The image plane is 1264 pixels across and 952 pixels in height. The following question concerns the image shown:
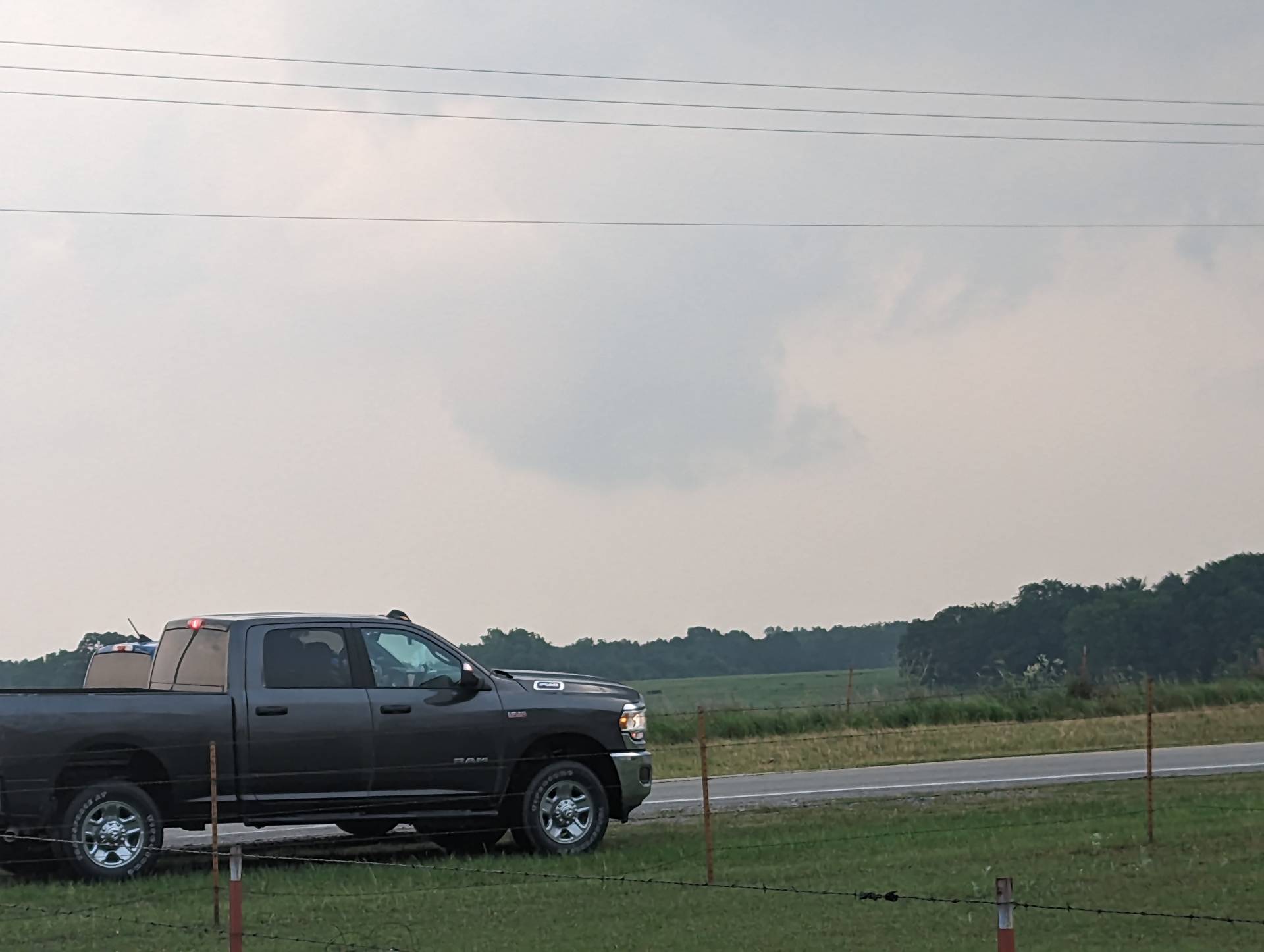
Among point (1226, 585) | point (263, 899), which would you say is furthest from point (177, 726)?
point (1226, 585)

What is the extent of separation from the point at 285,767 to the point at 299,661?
35.6 inches

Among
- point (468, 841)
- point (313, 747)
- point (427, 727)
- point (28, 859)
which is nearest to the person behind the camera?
point (28, 859)

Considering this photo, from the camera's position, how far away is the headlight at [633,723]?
16.1 metres

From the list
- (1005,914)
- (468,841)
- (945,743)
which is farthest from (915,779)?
(1005,914)

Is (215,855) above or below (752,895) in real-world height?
above

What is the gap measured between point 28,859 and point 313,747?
2362 mm

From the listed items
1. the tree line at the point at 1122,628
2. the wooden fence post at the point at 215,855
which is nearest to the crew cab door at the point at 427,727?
the wooden fence post at the point at 215,855

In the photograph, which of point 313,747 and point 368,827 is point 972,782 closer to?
point 368,827

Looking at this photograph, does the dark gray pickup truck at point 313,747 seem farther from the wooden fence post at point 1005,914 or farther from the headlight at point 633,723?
the wooden fence post at point 1005,914

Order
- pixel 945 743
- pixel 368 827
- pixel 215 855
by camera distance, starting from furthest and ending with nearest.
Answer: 1. pixel 945 743
2. pixel 368 827
3. pixel 215 855

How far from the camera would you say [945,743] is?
3067cm

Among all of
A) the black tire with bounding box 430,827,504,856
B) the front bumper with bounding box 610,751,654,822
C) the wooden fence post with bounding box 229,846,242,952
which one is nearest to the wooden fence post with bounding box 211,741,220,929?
the wooden fence post with bounding box 229,846,242,952

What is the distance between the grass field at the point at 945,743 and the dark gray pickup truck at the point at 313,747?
10.9m

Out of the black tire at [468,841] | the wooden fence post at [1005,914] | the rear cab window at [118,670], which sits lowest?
the black tire at [468,841]
